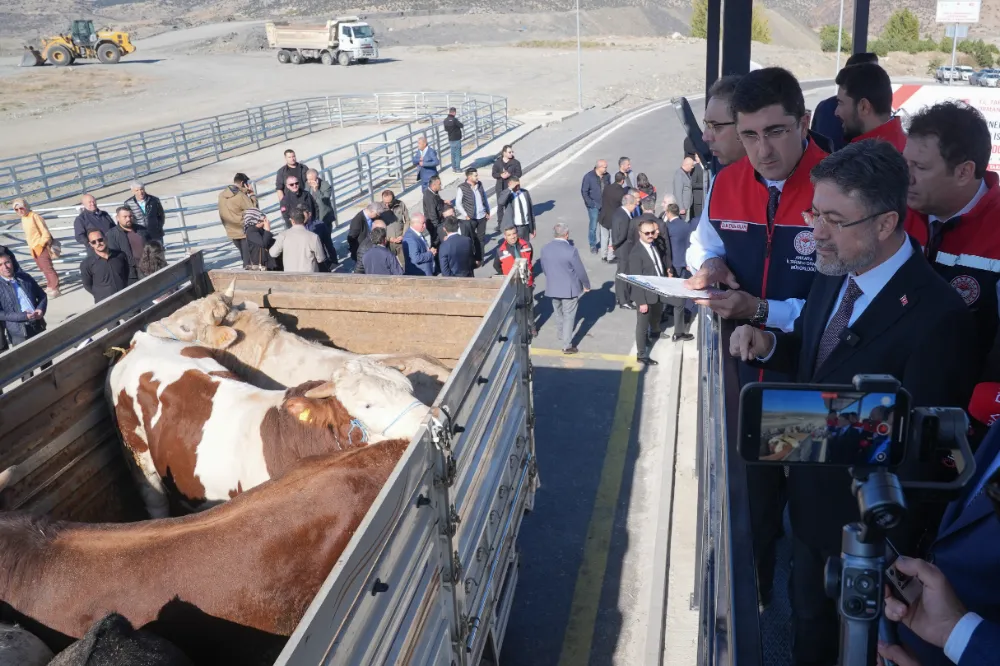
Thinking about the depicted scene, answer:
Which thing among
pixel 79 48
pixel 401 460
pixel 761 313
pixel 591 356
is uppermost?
pixel 79 48

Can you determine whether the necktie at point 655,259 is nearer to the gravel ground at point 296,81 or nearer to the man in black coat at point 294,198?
the man in black coat at point 294,198

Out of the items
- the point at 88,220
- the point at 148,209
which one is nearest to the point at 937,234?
the point at 88,220

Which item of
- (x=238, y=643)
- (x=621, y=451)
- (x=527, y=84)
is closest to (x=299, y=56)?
(x=527, y=84)

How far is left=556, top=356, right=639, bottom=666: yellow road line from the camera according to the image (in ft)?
18.1

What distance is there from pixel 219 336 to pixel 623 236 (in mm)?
6605

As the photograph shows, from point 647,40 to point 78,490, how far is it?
7379 cm

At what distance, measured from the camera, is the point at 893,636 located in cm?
223

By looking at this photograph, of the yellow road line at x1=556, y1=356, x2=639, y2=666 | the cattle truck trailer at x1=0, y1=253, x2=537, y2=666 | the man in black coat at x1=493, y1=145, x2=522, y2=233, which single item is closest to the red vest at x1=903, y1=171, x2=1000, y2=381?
the cattle truck trailer at x1=0, y1=253, x2=537, y2=666

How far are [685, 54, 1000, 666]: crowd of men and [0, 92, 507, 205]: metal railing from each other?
786 inches

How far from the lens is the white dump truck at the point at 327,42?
54156 millimetres

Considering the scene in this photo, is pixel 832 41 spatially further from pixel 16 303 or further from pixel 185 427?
pixel 185 427

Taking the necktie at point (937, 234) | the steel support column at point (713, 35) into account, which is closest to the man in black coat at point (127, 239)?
the steel support column at point (713, 35)

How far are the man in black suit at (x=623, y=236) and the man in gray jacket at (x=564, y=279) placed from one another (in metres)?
0.68

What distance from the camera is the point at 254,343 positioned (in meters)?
6.23
